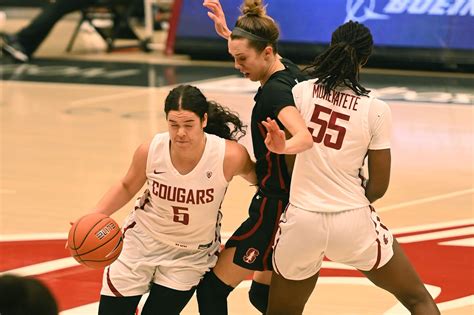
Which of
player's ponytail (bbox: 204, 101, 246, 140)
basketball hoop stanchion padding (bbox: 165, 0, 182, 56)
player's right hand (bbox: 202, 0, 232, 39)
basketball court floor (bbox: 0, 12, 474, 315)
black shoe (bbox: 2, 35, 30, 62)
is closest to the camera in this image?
player's ponytail (bbox: 204, 101, 246, 140)

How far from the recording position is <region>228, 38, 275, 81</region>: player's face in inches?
180

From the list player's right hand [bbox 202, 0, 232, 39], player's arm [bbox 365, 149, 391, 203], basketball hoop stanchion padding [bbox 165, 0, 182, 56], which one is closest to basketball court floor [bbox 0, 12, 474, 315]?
basketball hoop stanchion padding [bbox 165, 0, 182, 56]

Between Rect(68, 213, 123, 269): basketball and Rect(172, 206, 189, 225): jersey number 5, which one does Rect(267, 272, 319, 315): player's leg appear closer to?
Rect(172, 206, 189, 225): jersey number 5

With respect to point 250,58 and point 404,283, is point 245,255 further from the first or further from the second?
point 250,58

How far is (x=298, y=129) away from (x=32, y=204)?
433 centimetres

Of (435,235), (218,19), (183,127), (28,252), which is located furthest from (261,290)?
(435,235)

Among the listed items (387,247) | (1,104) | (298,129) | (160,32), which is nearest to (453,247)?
(387,247)

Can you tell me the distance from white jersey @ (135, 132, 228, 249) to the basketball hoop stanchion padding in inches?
451

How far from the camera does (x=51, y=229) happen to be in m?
7.38

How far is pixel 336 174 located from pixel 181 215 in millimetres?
760

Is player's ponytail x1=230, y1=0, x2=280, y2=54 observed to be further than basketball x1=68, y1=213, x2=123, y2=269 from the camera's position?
Yes

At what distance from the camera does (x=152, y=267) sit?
15.5ft

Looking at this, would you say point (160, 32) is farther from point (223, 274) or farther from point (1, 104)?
point (223, 274)

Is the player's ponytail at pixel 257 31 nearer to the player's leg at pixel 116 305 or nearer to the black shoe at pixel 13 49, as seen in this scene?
the player's leg at pixel 116 305
